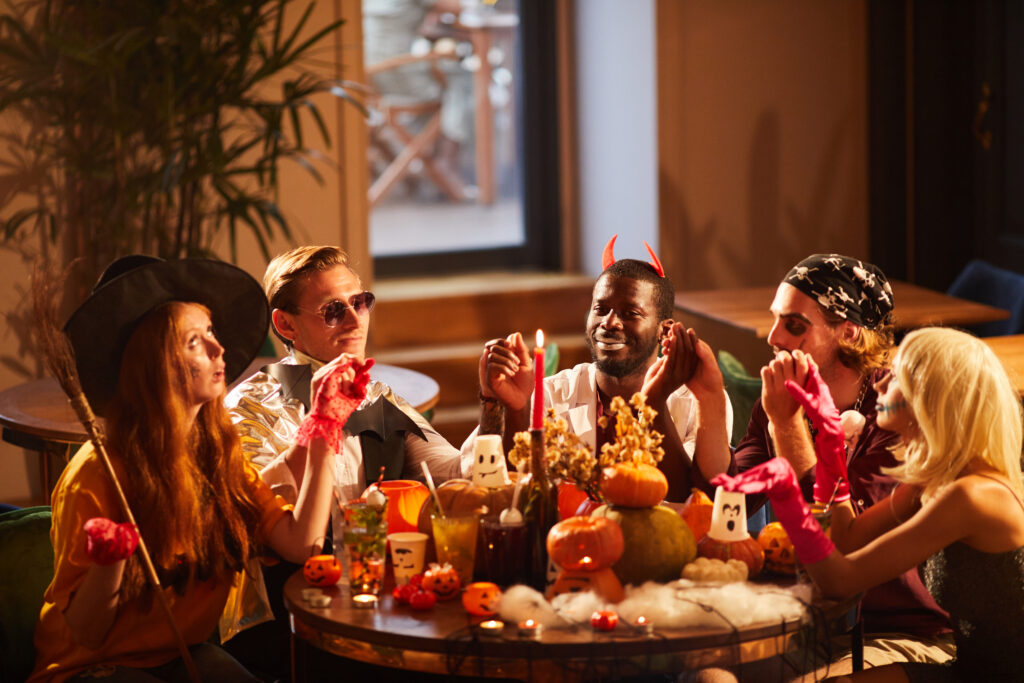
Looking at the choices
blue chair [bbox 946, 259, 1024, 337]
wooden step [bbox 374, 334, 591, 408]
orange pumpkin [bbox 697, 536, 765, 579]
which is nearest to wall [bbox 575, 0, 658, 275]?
wooden step [bbox 374, 334, 591, 408]

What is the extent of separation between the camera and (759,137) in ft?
19.3

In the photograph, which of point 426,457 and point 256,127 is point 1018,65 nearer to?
point 256,127

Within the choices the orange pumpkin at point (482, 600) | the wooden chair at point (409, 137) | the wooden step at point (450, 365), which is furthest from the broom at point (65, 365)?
the wooden chair at point (409, 137)

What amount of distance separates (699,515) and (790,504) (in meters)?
0.21

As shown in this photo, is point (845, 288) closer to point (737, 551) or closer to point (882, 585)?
point (882, 585)

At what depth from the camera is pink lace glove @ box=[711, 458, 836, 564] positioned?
1772 mm

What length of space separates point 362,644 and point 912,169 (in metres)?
4.94

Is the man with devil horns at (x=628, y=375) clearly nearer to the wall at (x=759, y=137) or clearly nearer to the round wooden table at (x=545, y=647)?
the round wooden table at (x=545, y=647)

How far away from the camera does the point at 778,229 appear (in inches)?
235

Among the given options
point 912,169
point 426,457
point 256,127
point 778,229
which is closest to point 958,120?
point 912,169

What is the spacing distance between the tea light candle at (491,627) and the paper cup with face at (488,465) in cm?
33

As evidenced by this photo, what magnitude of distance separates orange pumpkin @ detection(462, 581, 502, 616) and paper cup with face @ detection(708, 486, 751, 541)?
36cm

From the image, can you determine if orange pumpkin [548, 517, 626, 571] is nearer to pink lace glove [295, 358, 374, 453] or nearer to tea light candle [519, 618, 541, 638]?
tea light candle [519, 618, 541, 638]

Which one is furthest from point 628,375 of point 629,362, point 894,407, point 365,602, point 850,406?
point 365,602
